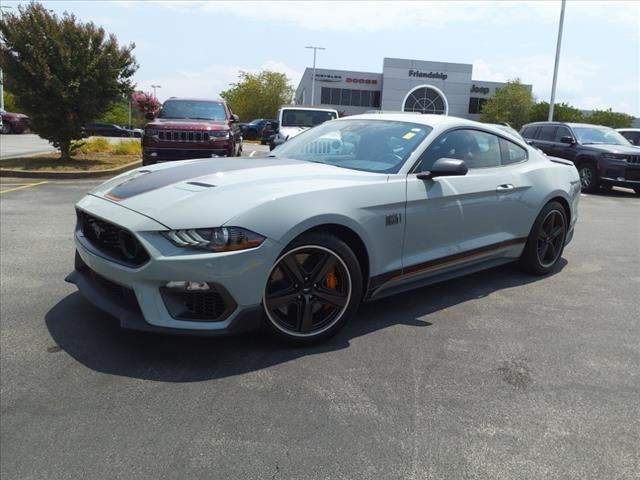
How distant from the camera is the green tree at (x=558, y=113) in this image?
64.9 meters

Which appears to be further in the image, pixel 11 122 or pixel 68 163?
pixel 11 122

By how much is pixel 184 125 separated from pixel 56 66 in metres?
3.42

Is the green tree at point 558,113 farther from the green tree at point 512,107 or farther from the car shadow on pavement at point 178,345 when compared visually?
the car shadow on pavement at point 178,345

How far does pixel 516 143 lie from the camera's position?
16.9 feet

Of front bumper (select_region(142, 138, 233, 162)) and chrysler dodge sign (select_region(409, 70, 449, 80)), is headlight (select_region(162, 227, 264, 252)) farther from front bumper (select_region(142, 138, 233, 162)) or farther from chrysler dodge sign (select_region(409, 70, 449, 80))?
chrysler dodge sign (select_region(409, 70, 449, 80))

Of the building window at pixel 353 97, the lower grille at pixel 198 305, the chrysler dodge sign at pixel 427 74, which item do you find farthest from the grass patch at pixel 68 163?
the building window at pixel 353 97

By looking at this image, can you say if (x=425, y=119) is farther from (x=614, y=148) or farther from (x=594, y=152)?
(x=614, y=148)

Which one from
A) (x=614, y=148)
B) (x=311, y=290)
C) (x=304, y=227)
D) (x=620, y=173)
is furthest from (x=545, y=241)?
(x=614, y=148)

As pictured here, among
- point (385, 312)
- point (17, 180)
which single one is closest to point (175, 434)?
point (385, 312)

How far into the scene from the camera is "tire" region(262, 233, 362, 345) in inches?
131

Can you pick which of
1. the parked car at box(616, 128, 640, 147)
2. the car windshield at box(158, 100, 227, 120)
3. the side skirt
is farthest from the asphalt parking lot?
the parked car at box(616, 128, 640, 147)

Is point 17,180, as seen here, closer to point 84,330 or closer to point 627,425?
point 84,330

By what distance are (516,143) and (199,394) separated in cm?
373

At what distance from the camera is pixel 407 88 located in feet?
236
